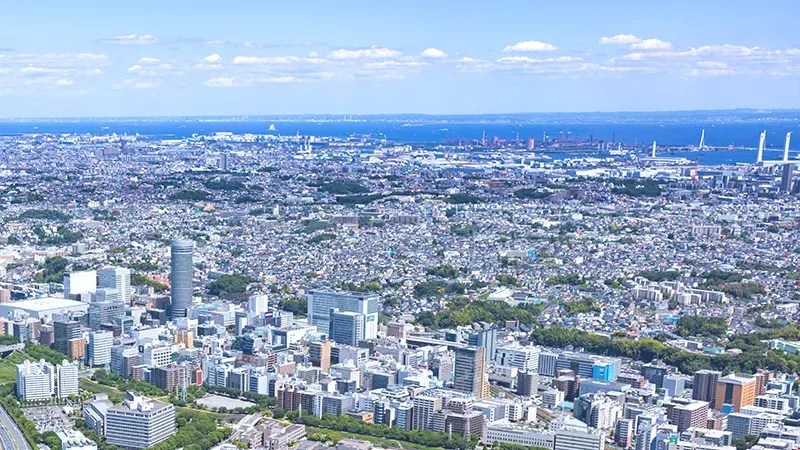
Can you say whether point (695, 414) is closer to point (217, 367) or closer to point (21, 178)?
point (217, 367)

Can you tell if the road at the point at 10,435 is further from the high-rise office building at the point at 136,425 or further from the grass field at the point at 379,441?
the grass field at the point at 379,441

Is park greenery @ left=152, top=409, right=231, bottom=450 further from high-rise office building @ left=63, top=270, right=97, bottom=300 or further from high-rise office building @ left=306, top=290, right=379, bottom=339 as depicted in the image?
high-rise office building @ left=63, top=270, right=97, bottom=300

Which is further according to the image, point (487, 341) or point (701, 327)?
point (701, 327)

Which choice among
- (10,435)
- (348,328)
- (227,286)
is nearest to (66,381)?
(10,435)

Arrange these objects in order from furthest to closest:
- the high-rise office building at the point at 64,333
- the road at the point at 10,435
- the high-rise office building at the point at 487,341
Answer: the high-rise office building at the point at 64,333 < the high-rise office building at the point at 487,341 < the road at the point at 10,435

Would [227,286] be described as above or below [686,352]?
below

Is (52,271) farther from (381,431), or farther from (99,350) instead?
(381,431)

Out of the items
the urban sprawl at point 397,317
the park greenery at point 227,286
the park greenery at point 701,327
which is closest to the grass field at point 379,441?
the urban sprawl at point 397,317
